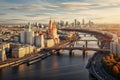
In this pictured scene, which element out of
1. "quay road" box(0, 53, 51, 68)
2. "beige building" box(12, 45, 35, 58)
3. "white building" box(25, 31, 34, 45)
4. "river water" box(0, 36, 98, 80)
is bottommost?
"river water" box(0, 36, 98, 80)

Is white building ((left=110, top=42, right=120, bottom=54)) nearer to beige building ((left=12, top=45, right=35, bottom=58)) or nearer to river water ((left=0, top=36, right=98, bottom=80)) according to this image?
river water ((left=0, top=36, right=98, bottom=80))

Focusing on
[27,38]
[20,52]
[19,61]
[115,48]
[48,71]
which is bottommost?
[48,71]

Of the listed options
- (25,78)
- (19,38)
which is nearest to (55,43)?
(19,38)

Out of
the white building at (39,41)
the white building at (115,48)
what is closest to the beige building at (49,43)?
the white building at (39,41)

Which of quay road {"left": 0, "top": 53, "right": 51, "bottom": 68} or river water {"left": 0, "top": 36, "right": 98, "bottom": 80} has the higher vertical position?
quay road {"left": 0, "top": 53, "right": 51, "bottom": 68}

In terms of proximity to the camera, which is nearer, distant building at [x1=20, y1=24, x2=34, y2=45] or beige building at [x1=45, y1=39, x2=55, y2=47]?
distant building at [x1=20, y1=24, x2=34, y2=45]

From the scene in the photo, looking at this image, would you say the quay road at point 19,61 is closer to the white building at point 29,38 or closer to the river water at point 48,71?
the river water at point 48,71

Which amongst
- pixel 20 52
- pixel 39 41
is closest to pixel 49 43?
pixel 39 41

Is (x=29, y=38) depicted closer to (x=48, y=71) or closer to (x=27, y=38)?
(x=27, y=38)

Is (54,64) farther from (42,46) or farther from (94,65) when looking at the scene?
(42,46)

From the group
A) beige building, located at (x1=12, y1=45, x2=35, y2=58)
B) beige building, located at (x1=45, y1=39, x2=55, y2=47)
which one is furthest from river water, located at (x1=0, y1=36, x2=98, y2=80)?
beige building, located at (x1=45, y1=39, x2=55, y2=47)

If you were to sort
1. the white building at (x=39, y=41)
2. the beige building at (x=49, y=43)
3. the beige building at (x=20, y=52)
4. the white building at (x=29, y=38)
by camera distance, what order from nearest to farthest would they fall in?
the beige building at (x=20, y=52)
the white building at (x=39, y=41)
the white building at (x=29, y=38)
the beige building at (x=49, y=43)
